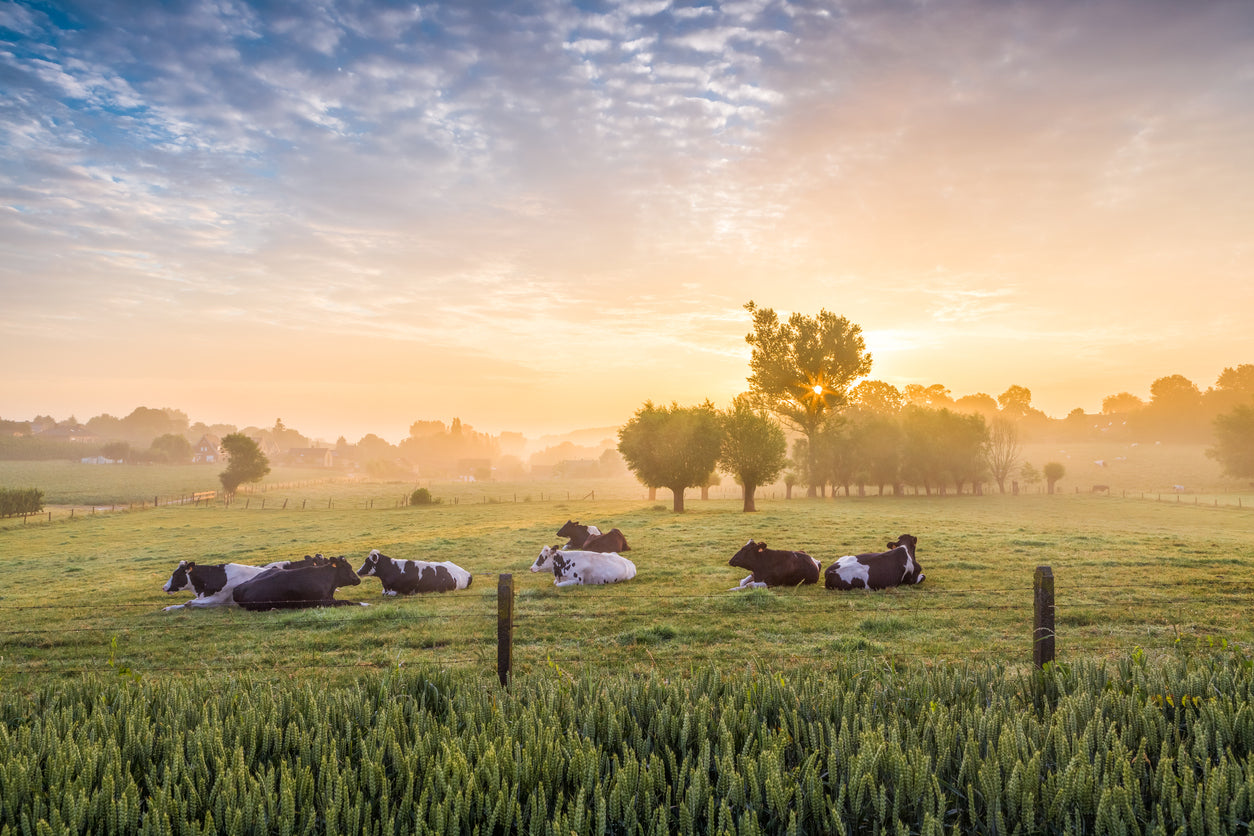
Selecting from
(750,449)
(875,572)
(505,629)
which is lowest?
(875,572)

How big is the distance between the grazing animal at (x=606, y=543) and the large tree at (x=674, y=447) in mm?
24008

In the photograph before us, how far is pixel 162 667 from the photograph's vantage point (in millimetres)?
9469

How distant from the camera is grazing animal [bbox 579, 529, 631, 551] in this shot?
21469 millimetres

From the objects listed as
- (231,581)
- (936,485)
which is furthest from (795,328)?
(231,581)

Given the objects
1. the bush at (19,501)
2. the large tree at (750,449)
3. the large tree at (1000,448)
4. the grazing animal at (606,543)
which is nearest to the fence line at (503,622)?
the grazing animal at (606,543)

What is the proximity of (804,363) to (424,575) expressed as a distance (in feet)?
153

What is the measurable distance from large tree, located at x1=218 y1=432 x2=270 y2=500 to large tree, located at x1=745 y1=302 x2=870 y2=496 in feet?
182

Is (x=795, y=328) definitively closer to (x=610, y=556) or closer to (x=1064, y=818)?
(x=610, y=556)

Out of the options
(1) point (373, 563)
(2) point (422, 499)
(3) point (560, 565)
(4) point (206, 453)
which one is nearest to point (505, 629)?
(3) point (560, 565)

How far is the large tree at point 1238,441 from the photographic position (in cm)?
7300

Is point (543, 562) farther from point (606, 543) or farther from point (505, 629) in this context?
point (505, 629)

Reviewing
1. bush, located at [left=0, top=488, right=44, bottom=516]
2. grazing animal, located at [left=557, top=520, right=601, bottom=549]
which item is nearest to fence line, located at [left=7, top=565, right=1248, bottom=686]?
grazing animal, located at [left=557, top=520, right=601, bottom=549]

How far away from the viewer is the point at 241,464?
7444 cm

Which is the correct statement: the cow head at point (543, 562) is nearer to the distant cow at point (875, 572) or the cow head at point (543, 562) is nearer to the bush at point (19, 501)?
the distant cow at point (875, 572)
